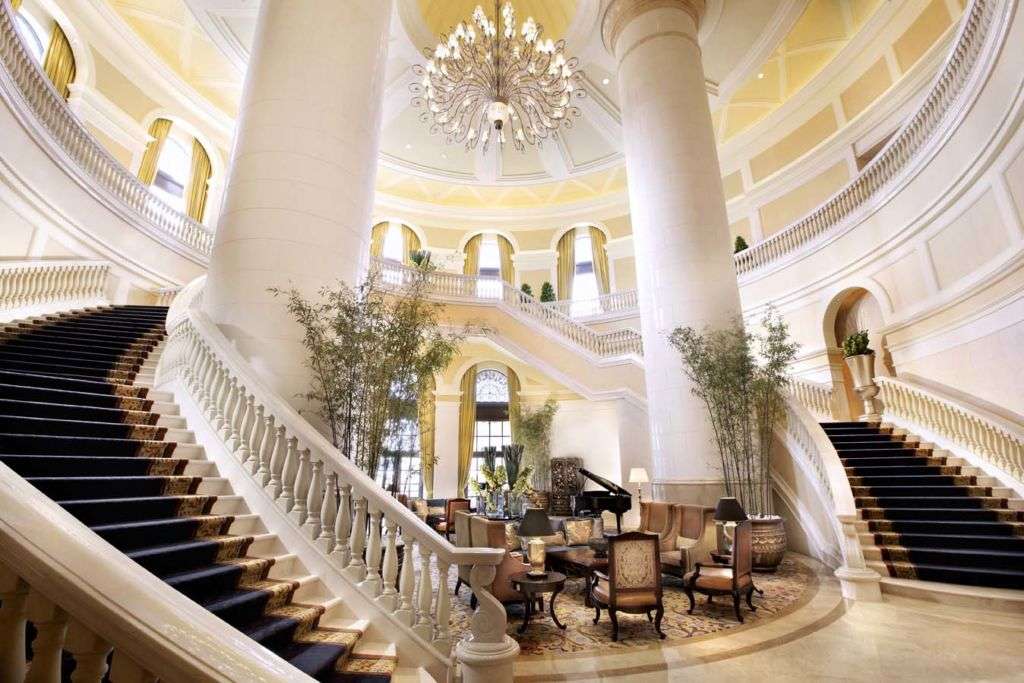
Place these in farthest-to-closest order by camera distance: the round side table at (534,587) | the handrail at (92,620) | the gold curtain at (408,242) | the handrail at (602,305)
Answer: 1. the gold curtain at (408,242)
2. the handrail at (602,305)
3. the round side table at (534,587)
4. the handrail at (92,620)

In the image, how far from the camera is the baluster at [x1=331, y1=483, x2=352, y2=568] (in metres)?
3.07

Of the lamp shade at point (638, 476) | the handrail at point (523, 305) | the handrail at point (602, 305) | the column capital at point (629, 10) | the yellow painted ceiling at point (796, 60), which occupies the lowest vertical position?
the lamp shade at point (638, 476)

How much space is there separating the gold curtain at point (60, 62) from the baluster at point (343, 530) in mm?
10144

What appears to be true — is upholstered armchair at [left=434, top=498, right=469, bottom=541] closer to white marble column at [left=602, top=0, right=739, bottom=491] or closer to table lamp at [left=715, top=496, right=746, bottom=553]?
white marble column at [left=602, top=0, right=739, bottom=491]

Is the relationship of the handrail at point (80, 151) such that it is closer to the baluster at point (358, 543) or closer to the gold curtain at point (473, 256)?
the baluster at point (358, 543)

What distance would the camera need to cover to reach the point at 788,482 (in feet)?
22.2

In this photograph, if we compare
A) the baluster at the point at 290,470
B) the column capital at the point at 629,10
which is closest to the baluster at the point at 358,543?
the baluster at the point at 290,470

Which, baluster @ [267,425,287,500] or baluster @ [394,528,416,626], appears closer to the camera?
baluster @ [394,528,416,626]

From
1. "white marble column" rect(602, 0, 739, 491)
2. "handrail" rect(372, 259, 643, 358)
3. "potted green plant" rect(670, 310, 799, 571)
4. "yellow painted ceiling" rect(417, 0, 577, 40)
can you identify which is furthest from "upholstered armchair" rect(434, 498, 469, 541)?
"yellow painted ceiling" rect(417, 0, 577, 40)

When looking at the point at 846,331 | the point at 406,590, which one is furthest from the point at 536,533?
the point at 846,331

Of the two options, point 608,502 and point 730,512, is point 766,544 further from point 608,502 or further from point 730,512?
point 608,502

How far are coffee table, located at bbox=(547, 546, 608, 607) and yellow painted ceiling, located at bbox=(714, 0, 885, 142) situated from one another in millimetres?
11775

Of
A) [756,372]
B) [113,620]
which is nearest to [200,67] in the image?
[756,372]

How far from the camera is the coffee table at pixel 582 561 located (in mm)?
4820
